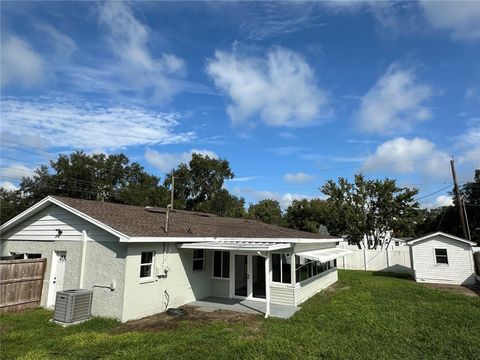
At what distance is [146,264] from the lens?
10930 millimetres

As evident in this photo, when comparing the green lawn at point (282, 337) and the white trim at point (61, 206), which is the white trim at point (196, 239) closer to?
the white trim at point (61, 206)

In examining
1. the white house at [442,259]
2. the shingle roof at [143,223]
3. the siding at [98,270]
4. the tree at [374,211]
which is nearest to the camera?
the siding at [98,270]

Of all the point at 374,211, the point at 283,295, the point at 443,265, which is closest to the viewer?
the point at 283,295

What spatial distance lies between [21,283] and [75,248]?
2399mm

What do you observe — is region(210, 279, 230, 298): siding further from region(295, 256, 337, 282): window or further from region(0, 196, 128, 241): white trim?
region(0, 196, 128, 241): white trim

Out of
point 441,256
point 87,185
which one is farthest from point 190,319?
point 87,185

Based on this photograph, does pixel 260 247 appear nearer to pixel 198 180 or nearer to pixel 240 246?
pixel 240 246

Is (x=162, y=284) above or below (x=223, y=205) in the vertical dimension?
below

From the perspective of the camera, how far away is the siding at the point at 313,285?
12.6m

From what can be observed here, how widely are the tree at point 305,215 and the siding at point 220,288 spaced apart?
34407 mm

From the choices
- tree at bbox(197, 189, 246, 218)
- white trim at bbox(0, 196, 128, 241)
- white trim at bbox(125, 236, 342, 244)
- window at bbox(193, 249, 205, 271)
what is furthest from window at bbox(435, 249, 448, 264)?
tree at bbox(197, 189, 246, 218)

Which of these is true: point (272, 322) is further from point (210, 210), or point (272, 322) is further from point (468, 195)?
point (468, 195)

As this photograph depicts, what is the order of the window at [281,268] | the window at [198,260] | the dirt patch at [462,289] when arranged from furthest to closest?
the dirt patch at [462,289]
the window at [198,260]
the window at [281,268]

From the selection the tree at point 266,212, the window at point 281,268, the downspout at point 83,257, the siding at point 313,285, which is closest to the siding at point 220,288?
the window at point 281,268
